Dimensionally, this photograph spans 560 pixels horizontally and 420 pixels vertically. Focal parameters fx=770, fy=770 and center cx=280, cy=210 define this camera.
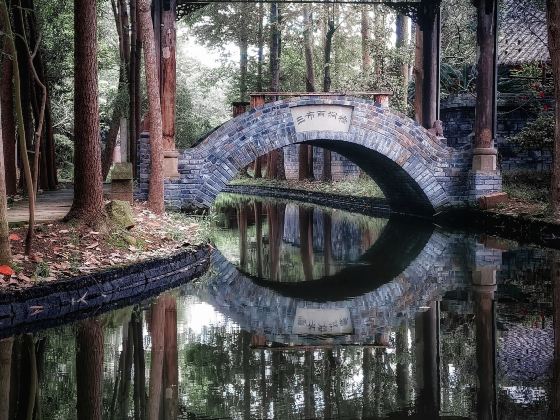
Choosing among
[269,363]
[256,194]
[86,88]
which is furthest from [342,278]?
[256,194]

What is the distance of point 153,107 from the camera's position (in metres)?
13.1

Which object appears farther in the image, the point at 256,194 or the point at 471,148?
the point at 256,194

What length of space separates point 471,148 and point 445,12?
38.8 ft

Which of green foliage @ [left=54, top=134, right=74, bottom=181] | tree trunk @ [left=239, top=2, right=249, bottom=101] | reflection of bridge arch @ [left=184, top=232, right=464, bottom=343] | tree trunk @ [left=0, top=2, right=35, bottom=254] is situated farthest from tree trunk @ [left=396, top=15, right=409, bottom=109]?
tree trunk @ [left=0, top=2, right=35, bottom=254]

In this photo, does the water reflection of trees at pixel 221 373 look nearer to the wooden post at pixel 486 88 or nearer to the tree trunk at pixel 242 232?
the tree trunk at pixel 242 232

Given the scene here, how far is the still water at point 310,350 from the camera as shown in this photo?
16.3 feet

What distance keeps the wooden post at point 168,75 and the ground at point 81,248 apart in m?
4.42

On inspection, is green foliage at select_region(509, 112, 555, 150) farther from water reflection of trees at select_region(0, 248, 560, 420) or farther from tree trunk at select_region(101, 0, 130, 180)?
water reflection of trees at select_region(0, 248, 560, 420)

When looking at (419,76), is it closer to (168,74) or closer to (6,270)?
(168,74)

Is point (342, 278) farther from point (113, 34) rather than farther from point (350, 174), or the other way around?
point (113, 34)

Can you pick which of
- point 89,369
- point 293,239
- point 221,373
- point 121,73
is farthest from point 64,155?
point 221,373

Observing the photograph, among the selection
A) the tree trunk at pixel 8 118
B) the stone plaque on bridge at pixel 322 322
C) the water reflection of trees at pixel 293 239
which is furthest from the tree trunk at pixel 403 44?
the stone plaque on bridge at pixel 322 322

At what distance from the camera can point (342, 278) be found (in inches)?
435

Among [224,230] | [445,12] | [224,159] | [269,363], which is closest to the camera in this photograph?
[269,363]
